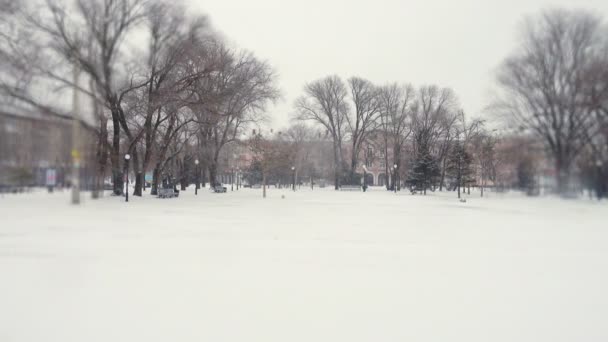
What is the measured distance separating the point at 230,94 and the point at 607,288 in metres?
24.3

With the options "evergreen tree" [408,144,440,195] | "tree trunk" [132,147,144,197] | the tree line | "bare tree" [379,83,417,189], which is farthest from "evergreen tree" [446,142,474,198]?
"tree trunk" [132,147,144,197]

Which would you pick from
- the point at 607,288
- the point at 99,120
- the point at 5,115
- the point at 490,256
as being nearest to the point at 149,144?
the point at 99,120

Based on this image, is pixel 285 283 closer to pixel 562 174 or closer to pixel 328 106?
pixel 562 174

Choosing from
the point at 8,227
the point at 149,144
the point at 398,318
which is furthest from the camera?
the point at 149,144

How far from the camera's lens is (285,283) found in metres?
5.48

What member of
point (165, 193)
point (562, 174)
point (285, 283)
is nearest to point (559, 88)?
point (562, 174)

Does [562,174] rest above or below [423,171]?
below

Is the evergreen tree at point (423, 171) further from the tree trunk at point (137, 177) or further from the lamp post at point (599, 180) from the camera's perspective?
the lamp post at point (599, 180)

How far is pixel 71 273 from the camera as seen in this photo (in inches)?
221

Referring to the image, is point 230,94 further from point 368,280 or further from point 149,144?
point 368,280

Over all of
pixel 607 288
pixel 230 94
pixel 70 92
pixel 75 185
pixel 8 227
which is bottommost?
pixel 607 288

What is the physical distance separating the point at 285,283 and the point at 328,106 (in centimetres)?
4973

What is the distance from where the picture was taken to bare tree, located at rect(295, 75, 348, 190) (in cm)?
5384

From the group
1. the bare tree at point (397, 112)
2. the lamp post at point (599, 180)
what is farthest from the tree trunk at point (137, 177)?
the bare tree at point (397, 112)
